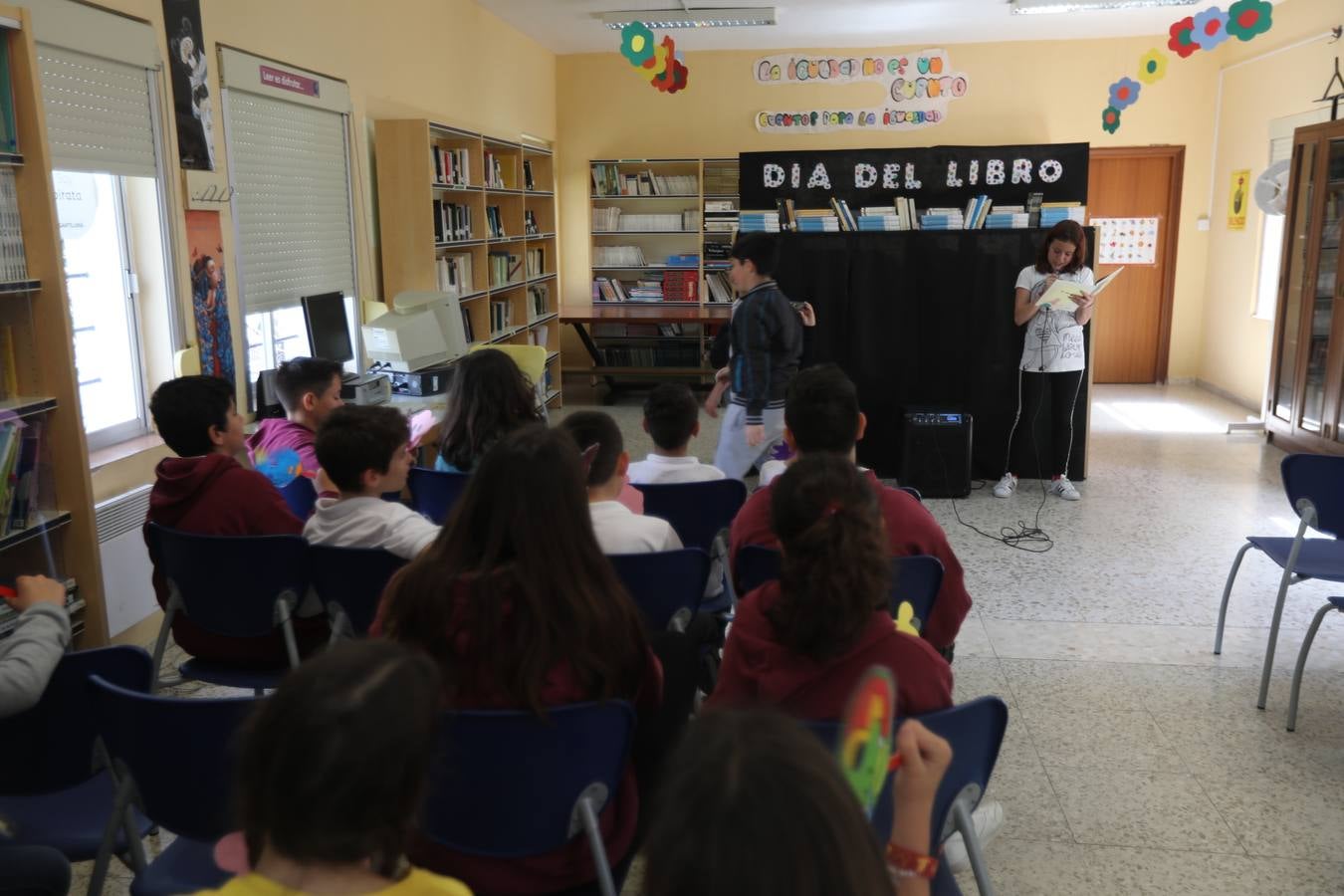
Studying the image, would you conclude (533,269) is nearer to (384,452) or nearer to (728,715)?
(384,452)

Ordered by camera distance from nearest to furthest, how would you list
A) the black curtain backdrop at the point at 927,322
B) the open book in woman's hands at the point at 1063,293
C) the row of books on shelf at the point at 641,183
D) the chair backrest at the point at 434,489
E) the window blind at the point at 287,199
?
the chair backrest at the point at 434,489 → the window blind at the point at 287,199 → the open book in woman's hands at the point at 1063,293 → the black curtain backdrop at the point at 927,322 → the row of books on shelf at the point at 641,183

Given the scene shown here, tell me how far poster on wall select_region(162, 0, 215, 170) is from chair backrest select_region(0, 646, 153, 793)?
114 inches

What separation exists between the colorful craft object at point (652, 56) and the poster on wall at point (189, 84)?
12.7 ft

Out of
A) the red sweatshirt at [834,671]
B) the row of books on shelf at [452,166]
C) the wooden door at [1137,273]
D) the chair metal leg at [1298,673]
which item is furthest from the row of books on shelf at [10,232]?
the wooden door at [1137,273]

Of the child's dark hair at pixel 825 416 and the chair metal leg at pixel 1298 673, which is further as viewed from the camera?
the chair metal leg at pixel 1298 673

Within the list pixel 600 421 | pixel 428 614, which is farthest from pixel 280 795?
pixel 600 421

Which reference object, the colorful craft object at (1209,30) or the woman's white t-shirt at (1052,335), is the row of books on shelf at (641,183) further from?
the woman's white t-shirt at (1052,335)

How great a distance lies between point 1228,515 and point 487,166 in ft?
17.3

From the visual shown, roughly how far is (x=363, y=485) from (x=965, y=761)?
158 centimetres

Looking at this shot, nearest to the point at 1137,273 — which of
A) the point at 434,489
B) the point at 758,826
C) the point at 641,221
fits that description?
the point at 641,221

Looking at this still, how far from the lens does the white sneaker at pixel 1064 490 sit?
5672 millimetres

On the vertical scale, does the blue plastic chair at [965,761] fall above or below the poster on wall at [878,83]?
below

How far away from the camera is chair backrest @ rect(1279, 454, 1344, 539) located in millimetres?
3033

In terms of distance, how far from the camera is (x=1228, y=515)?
5.34m
